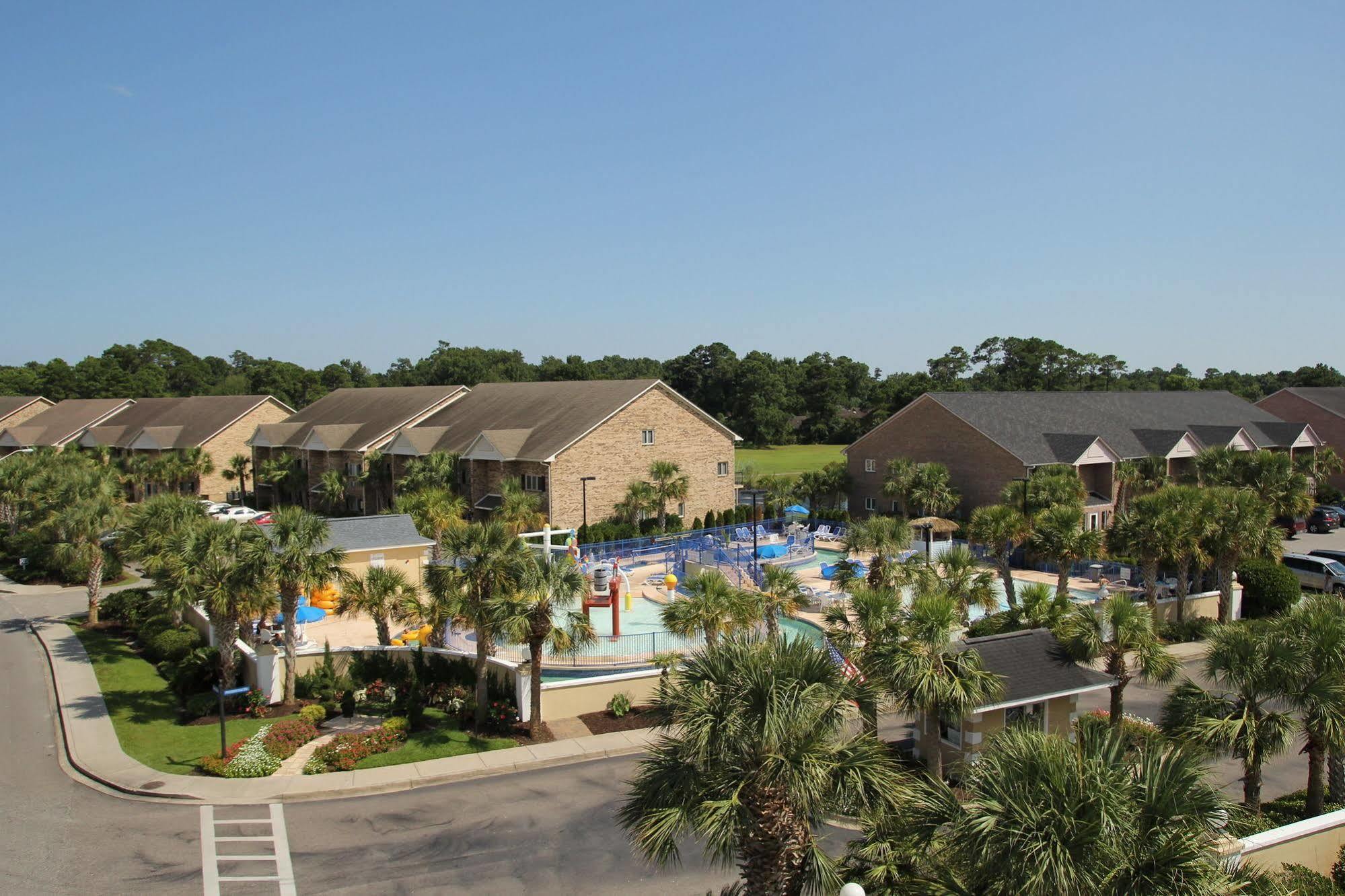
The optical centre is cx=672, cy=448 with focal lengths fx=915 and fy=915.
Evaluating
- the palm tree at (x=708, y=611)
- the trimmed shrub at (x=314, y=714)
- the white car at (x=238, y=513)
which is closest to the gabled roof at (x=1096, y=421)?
the palm tree at (x=708, y=611)

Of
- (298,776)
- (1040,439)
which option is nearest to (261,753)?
(298,776)

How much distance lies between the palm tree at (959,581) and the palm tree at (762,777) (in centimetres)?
1590

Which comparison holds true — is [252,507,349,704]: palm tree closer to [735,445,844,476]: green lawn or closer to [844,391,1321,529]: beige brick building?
[844,391,1321,529]: beige brick building

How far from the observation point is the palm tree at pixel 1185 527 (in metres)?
30.1

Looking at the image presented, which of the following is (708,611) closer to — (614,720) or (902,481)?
(614,720)

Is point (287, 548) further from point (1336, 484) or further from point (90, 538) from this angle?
point (1336, 484)

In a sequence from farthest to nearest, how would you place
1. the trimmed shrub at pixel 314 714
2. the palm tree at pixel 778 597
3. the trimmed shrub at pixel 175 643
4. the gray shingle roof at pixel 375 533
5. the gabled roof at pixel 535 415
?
the gabled roof at pixel 535 415 < the gray shingle roof at pixel 375 533 < the trimmed shrub at pixel 175 643 < the palm tree at pixel 778 597 < the trimmed shrub at pixel 314 714

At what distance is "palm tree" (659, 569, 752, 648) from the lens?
2312 centimetres

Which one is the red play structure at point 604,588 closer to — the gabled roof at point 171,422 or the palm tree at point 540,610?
the palm tree at point 540,610

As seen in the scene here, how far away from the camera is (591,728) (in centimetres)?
2422

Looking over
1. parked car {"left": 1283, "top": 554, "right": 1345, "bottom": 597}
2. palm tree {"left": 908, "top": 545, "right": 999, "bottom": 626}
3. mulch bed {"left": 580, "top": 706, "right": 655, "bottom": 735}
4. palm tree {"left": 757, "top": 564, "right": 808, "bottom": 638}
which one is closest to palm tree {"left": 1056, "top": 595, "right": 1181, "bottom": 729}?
palm tree {"left": 908, "top": 545, "right": 999, "bottom": 626}

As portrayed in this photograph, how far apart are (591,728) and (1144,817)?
16658mm

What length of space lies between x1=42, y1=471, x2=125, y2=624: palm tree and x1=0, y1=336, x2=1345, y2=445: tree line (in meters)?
81.5

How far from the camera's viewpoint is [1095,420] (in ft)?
191
